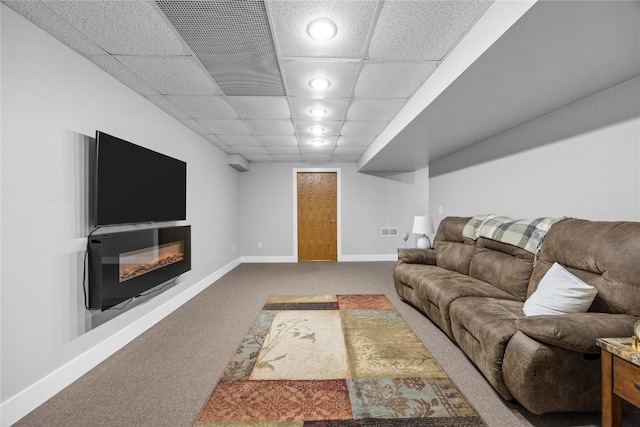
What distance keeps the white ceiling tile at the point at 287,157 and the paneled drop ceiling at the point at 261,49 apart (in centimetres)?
231

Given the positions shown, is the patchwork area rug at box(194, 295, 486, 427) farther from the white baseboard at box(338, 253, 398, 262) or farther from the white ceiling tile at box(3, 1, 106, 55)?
the white baseboard at box(338, 253, 398, 262)

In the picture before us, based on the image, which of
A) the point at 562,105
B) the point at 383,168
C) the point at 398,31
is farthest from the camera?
the point at 383,168

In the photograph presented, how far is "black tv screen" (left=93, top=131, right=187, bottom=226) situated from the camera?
2172 millimetres

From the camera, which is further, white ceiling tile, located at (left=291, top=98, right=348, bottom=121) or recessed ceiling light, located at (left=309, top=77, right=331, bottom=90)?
white ceiling tile, located at (left=291, top=98, right=348, bottom=121)

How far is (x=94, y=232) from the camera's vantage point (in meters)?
2.21

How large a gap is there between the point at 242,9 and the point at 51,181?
65.1 inches

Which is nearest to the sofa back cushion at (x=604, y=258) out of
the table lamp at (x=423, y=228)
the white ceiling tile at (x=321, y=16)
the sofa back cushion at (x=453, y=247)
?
the sofa back cushion at (x=453, y=247)

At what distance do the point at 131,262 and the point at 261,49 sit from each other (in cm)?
209

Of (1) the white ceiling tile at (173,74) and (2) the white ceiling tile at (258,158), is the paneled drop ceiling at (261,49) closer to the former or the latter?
(1) the white ceiling tile at (173,74)

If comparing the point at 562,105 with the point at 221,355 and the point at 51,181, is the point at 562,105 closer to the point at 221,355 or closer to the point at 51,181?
the point at 221,355

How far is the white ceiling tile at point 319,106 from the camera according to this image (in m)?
3.00

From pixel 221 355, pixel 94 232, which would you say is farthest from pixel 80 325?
pixel 221 355

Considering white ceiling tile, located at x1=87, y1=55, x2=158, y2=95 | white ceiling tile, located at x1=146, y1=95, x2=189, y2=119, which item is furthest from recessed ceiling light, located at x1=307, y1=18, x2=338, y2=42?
white ceiling tile, located at x1=146, y1=95, x2=189, y2=119

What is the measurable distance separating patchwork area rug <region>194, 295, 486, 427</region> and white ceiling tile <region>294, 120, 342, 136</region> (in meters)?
2.41
